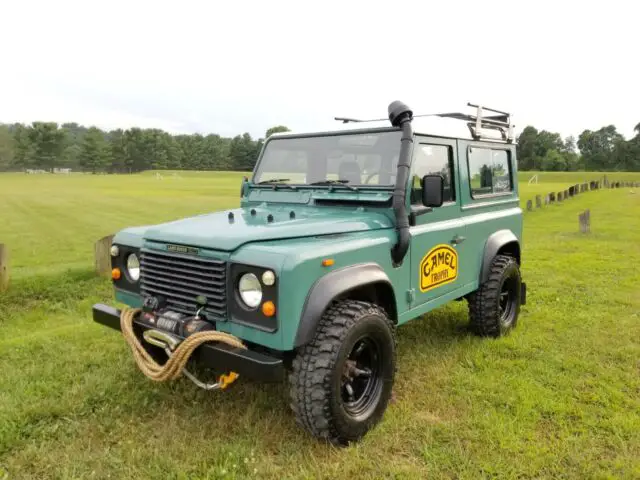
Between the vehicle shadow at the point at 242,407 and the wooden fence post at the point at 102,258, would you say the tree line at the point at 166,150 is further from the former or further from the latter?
the vehicle shadow at the point at 242,407

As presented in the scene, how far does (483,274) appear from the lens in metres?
5.12

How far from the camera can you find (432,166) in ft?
14.5

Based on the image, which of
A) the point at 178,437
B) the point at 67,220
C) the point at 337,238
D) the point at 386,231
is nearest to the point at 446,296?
the point at 386,231

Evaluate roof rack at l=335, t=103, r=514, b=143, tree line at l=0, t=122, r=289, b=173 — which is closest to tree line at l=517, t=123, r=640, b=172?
tree line at l=0, t=122, r=289, b=173

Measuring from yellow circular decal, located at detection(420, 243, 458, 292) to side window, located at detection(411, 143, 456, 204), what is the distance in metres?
0.47

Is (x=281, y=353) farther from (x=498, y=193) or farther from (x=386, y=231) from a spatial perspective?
(x=498, y=193)

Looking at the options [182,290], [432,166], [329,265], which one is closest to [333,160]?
[432,166]

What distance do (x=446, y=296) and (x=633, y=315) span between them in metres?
3.30

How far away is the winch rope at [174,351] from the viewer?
3.09m

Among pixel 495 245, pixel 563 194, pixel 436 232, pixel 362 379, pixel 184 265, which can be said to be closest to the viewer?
pixel 184 265

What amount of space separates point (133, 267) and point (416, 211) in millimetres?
2318

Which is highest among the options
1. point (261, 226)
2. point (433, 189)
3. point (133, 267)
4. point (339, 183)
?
point (339, 183)

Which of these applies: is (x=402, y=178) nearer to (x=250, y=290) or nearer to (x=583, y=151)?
(x=250, y=290)

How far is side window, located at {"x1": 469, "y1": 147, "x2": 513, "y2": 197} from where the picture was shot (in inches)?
197
